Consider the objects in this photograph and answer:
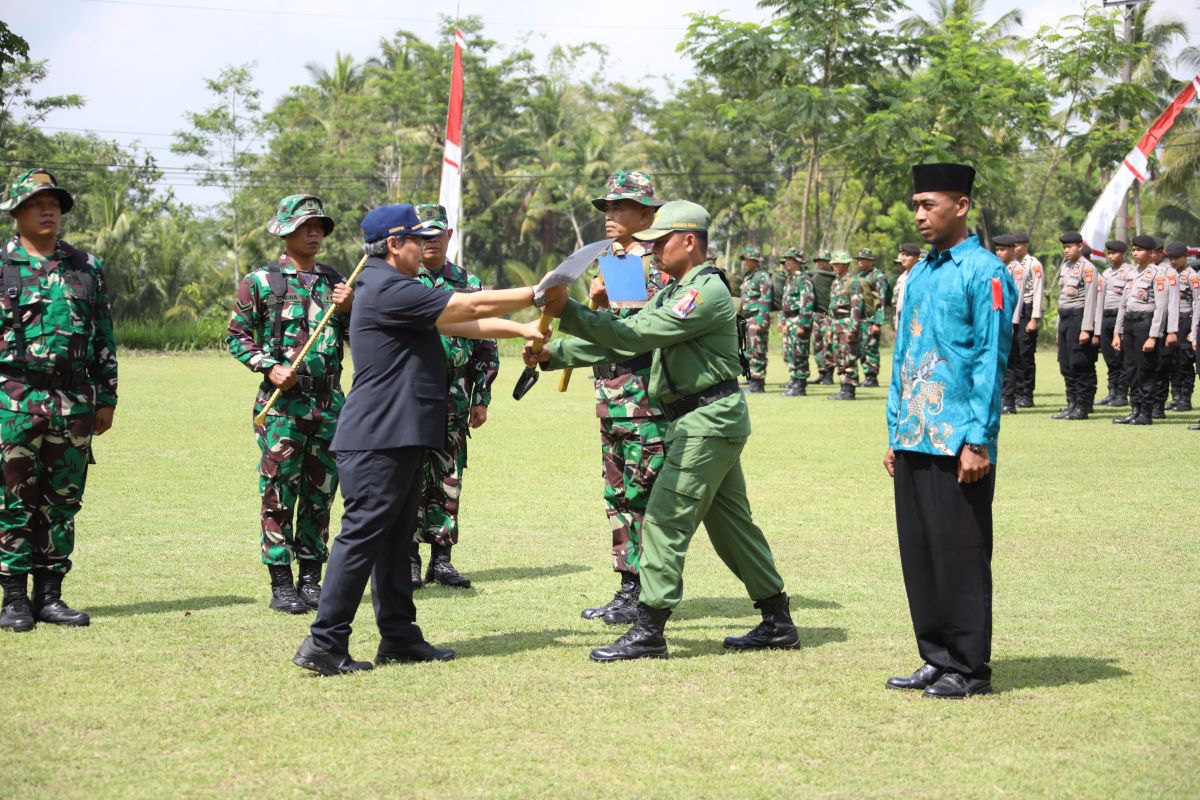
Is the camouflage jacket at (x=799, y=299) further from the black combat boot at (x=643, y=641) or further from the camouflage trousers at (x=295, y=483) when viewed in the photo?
the black combat boot at (x=643, y=641)

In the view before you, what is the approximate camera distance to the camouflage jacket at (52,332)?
6520mm

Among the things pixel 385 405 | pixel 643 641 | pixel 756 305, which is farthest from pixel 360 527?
pixel 756 305

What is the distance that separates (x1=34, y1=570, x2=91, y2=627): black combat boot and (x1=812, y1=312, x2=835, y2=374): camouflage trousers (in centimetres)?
1666

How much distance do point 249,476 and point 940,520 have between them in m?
8.18

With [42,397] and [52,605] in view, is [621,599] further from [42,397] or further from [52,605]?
[42,397]

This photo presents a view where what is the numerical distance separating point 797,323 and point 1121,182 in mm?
5756

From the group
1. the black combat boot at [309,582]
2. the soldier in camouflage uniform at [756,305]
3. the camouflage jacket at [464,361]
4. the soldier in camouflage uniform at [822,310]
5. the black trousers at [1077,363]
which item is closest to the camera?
the black combat boot at [309,582]

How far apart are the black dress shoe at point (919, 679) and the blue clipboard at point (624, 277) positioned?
2.39 meters

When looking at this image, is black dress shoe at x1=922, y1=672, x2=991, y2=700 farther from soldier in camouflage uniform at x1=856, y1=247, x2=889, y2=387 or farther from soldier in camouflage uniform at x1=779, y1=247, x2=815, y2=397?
soldier in camouflage uniform at x1=856, y1=247, x2=889, y2=387

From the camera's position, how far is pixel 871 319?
2270 centimetres

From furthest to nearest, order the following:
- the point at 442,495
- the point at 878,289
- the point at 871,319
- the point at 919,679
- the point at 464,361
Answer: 1. the point at 878,289
2. the point at 871,319
3. the point at 464,361
4. the point at 442,495
5. the point at 919,679

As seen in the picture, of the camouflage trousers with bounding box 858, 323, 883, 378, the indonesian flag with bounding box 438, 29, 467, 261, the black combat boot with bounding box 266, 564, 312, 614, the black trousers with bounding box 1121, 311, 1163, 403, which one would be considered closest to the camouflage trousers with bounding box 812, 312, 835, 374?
the camouflage trousers with bounding box 858, 323, 883, 378

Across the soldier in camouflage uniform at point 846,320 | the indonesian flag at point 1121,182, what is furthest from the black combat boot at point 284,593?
the soldier in camouflage uniform at point 846,320

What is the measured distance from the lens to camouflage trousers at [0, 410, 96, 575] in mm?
6516
